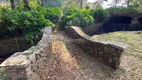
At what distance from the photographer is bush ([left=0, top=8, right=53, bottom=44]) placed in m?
8.86

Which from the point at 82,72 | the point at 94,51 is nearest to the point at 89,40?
the point at 94,51

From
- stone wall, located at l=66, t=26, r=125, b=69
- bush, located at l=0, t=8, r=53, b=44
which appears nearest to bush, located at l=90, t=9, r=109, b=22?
bush, located at l=0, t=8, r=53, b=44

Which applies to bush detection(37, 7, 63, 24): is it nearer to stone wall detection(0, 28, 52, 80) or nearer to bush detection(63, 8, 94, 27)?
bush detection(63, 8, 94, 27)

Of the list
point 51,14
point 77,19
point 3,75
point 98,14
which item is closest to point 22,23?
point 51,14

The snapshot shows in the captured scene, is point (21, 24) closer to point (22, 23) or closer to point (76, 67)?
point (22, 23)

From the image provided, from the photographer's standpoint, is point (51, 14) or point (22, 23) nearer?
point (22, 23)

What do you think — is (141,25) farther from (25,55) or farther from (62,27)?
(25,55)

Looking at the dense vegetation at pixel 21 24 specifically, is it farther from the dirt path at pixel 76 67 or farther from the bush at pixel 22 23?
the dirt path at pixel 76 67

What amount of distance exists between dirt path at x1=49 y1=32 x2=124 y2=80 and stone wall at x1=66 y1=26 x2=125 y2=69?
0.78ft

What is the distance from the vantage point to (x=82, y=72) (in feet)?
21.2

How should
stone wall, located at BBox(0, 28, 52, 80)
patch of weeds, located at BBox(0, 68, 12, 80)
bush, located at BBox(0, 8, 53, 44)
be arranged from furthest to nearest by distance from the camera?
bush, located at BBox(0, 8, 53, 44), patch of weeds, located at BBox(0, 68, 12, 80), stone wall, located at BBox(0, 28, 52, 80)

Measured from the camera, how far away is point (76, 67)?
6.77 meters

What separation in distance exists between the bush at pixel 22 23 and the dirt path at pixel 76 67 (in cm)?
166

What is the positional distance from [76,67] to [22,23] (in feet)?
13.4
